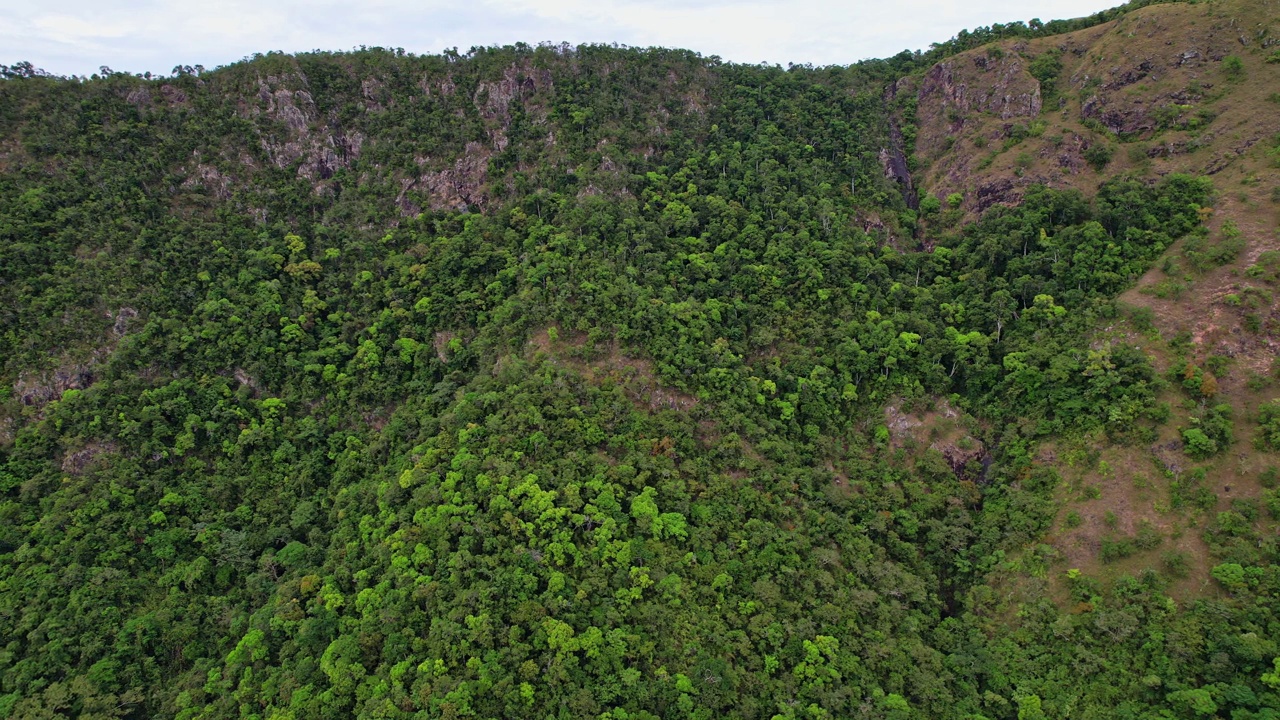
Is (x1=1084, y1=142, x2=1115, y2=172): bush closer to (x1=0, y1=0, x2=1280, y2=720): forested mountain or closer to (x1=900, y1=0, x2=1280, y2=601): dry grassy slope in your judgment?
(x1=900, y1=0, x2=1280, y2=601): dry grassy slope

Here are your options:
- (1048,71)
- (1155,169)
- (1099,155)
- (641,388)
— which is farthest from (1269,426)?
(1048,71)

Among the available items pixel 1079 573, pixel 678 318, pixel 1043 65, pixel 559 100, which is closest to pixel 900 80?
pixel 1043 65

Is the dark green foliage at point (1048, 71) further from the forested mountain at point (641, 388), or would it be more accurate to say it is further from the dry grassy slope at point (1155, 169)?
the dry grassy slope at point (1155, 169)

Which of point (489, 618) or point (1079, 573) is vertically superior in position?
point (489, 618)

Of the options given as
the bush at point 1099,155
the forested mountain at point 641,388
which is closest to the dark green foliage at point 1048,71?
the forested mountain at point 641,388

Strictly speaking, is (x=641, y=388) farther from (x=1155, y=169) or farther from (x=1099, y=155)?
(x=1155, y=169)

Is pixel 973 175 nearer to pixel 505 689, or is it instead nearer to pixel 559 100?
pixel 559 100

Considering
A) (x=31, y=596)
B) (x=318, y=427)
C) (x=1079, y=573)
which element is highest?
(x=318, y=427)
